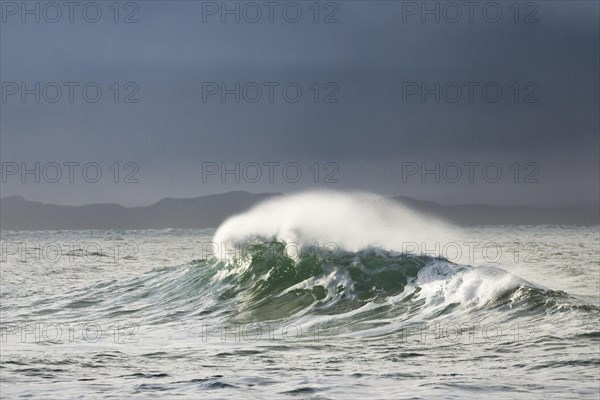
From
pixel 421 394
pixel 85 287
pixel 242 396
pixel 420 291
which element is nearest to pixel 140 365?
pixel 242 396

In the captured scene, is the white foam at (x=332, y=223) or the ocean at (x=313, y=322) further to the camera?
the white foam at (x=332, y=223)

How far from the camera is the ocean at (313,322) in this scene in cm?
934

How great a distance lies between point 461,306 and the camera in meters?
14.9

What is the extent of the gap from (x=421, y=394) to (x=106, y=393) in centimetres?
349

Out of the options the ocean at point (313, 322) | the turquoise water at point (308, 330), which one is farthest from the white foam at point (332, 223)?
the turquoise water at point (308, 330)

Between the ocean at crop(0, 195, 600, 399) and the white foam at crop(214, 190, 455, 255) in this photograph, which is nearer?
the ocean at crop(0, 195, 600, 399)

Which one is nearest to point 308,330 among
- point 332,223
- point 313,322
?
point 313,322

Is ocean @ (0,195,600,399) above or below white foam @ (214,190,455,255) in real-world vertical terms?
below

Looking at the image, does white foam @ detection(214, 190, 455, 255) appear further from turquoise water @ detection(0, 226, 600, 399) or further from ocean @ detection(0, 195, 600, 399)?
turquoise water @ detection(0, 226, 600, 399)

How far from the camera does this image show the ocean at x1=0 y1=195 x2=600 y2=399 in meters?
9.34

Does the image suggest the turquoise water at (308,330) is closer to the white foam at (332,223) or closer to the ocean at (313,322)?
the ocean at (313,322)

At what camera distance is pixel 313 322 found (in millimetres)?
14852

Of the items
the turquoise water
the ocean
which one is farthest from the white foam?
the turquoise water

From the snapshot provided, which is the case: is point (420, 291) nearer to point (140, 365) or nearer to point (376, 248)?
point (376, 248)
